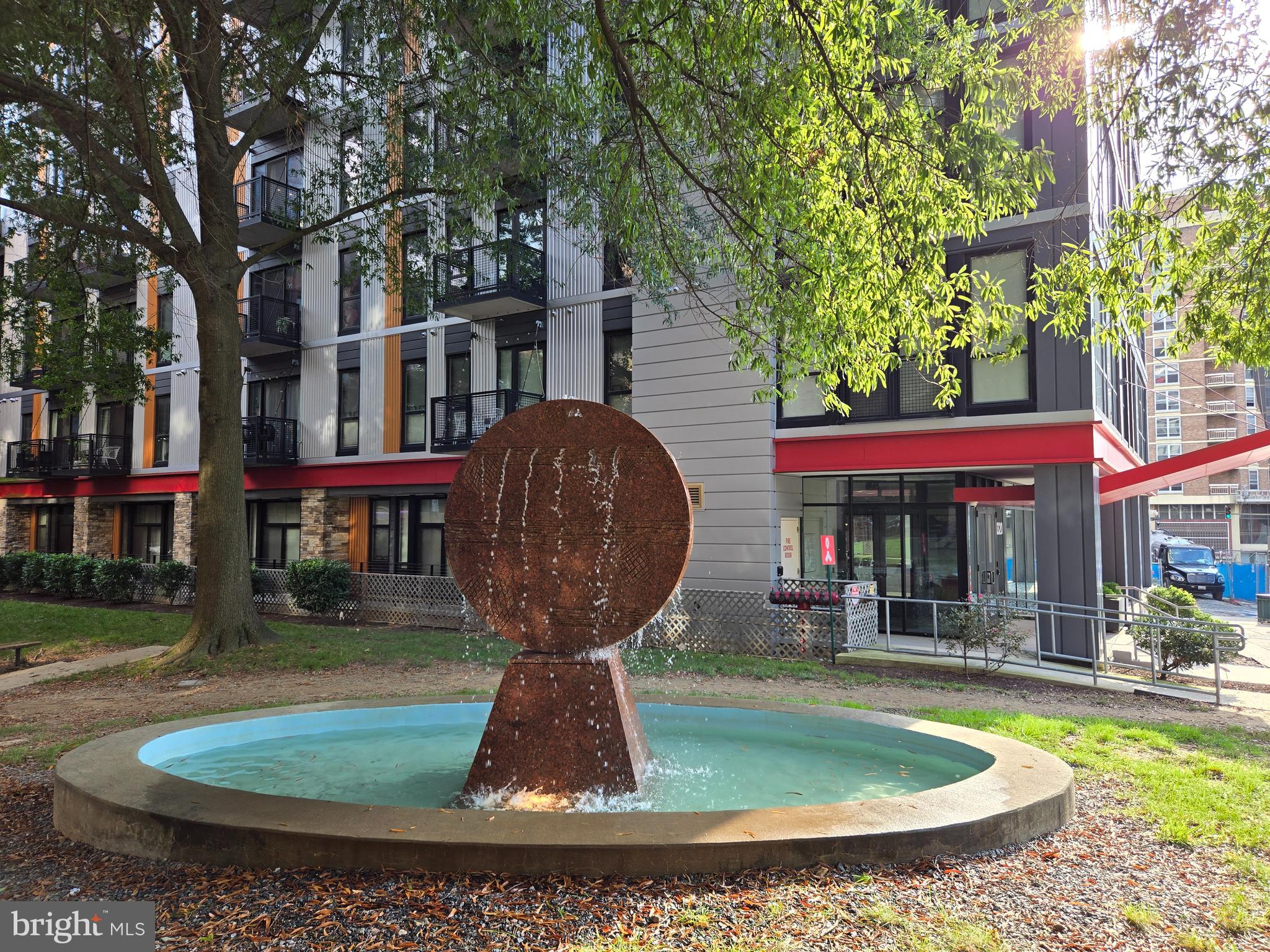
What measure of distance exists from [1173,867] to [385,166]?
15.8 meters

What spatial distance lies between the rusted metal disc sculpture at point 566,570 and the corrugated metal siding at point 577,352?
1229 cm

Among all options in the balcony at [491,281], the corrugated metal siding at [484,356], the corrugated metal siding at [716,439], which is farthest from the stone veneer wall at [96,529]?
the corrugated metal siding at [716,439]

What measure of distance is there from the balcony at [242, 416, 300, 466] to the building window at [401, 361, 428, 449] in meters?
3.91

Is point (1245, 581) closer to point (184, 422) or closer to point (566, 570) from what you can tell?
point (566, 570)

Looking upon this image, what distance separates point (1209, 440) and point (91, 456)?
66.7 metres

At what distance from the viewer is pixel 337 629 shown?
16.8 meters

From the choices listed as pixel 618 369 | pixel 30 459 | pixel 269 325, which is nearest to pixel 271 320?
pixel 269 325

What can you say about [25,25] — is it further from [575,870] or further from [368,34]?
[575,870]

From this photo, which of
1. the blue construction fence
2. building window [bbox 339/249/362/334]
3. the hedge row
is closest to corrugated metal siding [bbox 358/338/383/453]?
building window [bbox 339/249/362/334]

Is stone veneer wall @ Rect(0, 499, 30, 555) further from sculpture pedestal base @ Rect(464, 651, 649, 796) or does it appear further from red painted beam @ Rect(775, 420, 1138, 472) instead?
sculpture pedestal base @ Rect(464, 651, 649, 796)

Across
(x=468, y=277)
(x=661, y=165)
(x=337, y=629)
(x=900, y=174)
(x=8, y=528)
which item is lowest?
(x=337, y=629)

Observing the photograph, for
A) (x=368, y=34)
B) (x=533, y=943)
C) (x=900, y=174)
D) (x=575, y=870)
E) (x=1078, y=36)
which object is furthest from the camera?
(x=368, y=34)

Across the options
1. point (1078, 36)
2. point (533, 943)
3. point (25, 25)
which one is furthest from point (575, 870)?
point (25, 25)

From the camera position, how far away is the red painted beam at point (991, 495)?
14547 mm
